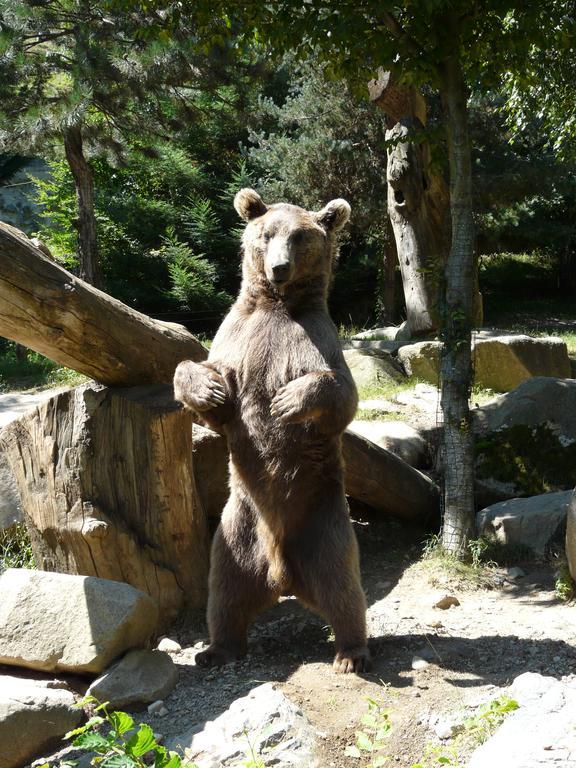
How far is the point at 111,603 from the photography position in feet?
14.5

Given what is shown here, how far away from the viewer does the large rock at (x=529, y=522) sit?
21.4ft

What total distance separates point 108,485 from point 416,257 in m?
8.49

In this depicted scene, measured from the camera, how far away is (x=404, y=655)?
497 cm

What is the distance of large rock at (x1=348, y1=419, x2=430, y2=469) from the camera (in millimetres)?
8164

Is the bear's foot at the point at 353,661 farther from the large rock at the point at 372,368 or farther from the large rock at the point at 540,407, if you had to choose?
the large rock at the point at 372,368

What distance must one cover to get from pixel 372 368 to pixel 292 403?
6.27m

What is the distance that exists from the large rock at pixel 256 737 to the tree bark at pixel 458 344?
298 centimetres

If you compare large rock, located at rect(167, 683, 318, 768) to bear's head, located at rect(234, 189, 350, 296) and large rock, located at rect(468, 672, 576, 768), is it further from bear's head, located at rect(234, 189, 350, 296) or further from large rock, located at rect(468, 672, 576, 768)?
bear's head, located at rect(234, 189, 350, 296)

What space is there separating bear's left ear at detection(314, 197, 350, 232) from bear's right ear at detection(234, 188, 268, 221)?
406 mm

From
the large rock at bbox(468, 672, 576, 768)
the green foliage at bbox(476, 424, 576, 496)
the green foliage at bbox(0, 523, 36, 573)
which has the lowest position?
the large rock at bbox(468, 672, 576, 768)

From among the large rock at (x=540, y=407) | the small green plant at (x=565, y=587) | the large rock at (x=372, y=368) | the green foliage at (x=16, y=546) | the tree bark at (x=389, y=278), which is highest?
the tree bark at (x=389, y=278)

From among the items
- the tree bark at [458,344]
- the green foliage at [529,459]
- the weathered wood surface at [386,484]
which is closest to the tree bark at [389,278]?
the green foliage at [529,459]

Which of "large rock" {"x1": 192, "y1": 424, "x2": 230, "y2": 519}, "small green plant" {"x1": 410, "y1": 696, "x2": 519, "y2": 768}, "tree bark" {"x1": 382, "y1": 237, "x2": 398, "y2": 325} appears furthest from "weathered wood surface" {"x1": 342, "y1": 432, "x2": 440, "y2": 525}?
"tree bark" {"x1": 382, "y1": 237, "x2": 398, "y2": 325}

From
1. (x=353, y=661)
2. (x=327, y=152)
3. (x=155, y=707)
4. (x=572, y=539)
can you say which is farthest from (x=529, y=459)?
(x=327, y=152)
